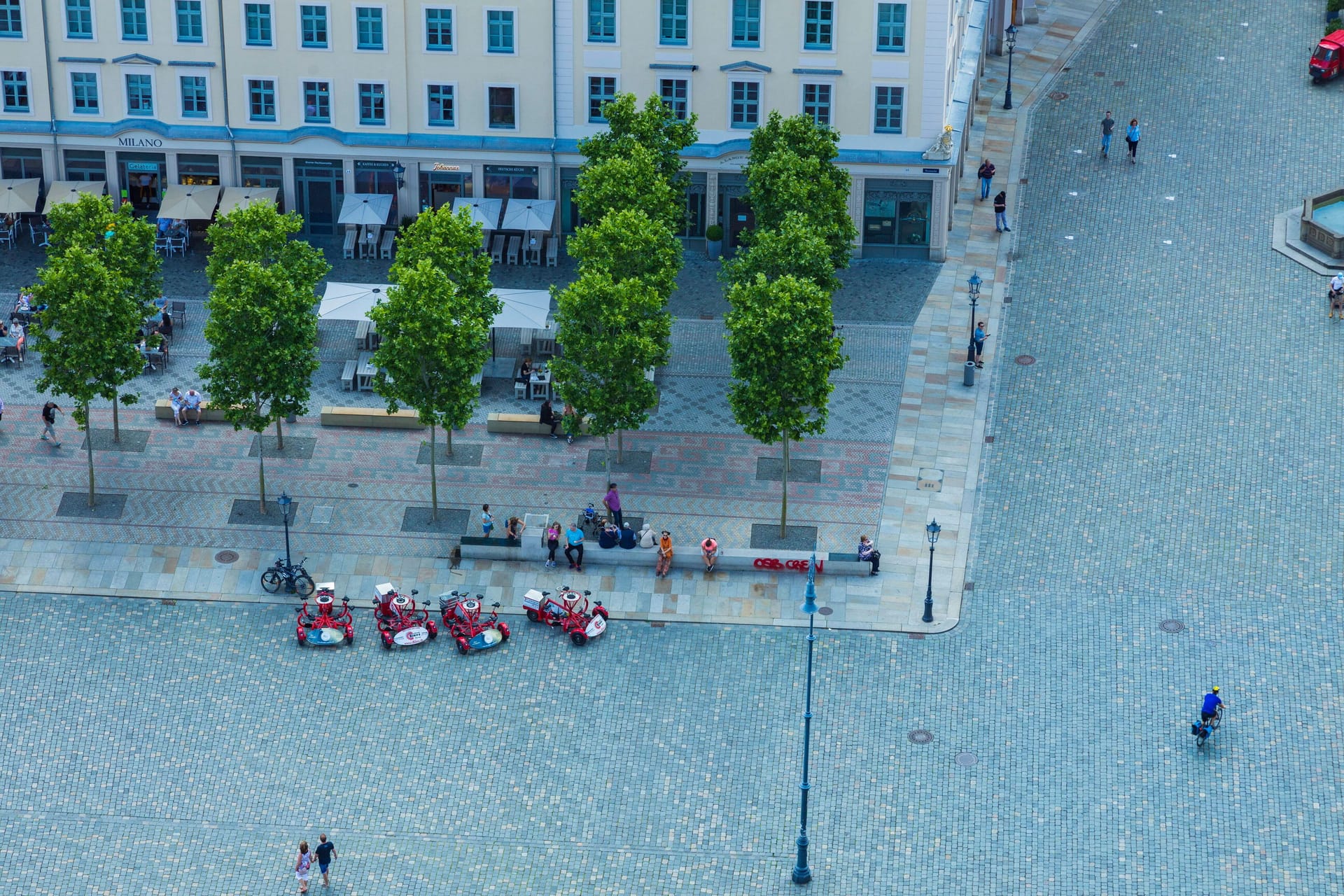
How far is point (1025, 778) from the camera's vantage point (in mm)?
73625

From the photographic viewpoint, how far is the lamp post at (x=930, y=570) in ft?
257

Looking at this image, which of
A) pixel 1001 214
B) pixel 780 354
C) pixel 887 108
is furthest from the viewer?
pixel 1001 214

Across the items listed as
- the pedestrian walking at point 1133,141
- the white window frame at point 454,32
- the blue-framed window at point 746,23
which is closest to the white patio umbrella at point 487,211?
the white window frame at point 454,32

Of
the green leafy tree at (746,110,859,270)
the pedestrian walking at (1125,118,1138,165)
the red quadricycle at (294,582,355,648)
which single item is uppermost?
the green leafy tree at (746,110,859,270)

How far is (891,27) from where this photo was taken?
97812 millimetres

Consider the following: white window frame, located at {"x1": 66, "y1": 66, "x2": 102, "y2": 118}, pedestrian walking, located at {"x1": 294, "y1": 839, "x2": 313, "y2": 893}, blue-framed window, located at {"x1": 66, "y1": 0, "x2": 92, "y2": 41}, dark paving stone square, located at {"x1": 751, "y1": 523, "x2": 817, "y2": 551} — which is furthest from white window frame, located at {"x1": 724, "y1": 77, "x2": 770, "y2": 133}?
pedestrian walking, located at {"x1": 294, "y1": 839, "x2": 313, "y2": 893}

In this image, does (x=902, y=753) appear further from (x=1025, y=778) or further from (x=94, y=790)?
(x=94, y=790)

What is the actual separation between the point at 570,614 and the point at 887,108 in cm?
2856

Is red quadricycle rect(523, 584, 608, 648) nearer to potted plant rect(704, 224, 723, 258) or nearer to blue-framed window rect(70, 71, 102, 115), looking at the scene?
potted plant rect(704, 224, 723, 258)

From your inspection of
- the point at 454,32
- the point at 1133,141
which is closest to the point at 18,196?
the point at 454,32

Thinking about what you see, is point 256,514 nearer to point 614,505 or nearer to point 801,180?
point 614,505

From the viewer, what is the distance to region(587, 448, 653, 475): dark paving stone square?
8838cm

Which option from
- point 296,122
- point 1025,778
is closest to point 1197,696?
point 1025,778

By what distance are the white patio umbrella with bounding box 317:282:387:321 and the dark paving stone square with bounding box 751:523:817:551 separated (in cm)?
1670
